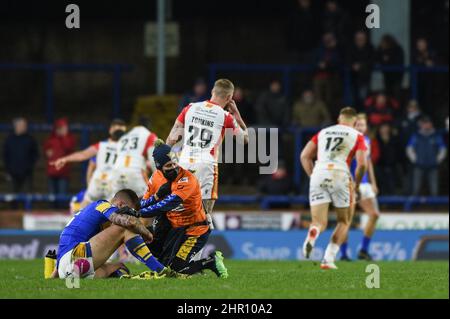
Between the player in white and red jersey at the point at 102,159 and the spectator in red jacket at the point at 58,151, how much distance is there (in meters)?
4.46

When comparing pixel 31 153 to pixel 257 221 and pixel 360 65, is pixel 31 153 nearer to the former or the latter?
pixel 257 221

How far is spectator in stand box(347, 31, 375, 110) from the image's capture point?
26.1 metres

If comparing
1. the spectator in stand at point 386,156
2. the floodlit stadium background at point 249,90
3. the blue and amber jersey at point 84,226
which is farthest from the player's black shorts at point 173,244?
the spectator in stand at point 386,156

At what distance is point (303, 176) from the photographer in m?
26.6

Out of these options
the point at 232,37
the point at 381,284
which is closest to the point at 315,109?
the point at 232,37

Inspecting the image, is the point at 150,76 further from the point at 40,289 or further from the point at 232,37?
the point at 40,289

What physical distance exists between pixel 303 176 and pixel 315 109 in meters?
1.45

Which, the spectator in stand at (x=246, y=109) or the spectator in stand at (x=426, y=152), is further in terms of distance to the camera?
the spectator in stand at (x=246, y=109)

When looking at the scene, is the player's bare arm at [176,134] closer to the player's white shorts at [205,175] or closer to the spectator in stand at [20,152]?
the player's white shorts at [205,175]

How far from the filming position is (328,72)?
2680 cm

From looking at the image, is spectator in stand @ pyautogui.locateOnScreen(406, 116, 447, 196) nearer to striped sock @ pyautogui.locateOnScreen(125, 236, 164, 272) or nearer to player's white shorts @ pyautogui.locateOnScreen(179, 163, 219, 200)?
player's white shorts @ pyautogui.locateOnScreen(179, 163, 219, 200)

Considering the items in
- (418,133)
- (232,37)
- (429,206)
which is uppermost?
(232,37)

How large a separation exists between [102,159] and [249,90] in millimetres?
8876

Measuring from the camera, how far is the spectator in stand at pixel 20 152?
2594 centimetres
